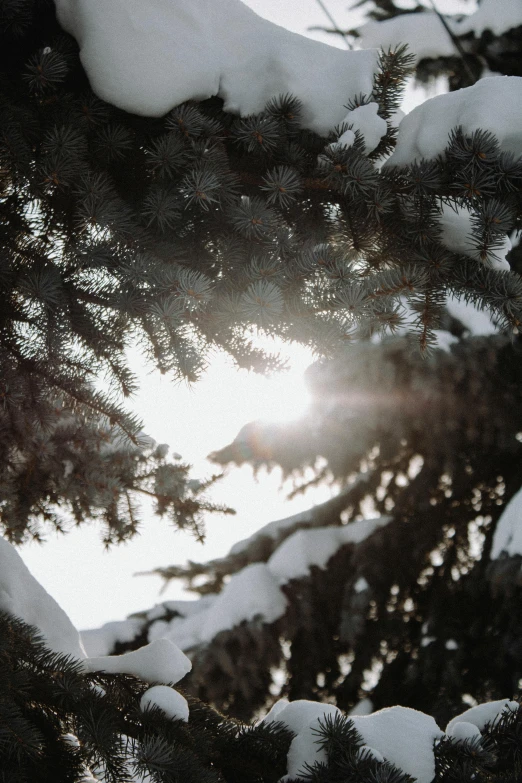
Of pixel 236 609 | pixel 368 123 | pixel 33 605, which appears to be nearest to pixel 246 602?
pixel 236 609

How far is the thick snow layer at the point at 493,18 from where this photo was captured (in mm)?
4215

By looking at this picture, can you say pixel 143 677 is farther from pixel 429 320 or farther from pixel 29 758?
pixel 429 320

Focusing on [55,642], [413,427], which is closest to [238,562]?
[413,427]

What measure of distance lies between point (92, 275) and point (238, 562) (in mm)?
3231

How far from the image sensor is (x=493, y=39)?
423 cm

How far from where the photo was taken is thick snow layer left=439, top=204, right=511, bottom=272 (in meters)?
1.56

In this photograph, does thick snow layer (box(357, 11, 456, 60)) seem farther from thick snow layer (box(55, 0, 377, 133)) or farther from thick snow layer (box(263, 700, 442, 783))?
thick snow layer (box(263, 700, 442, 783))

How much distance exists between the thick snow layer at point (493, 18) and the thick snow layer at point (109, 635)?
5187 mm

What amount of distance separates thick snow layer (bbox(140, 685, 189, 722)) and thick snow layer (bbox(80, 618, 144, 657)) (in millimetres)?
3280

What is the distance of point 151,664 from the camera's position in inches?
57.9

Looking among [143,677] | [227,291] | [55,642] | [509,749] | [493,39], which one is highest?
[493,39]

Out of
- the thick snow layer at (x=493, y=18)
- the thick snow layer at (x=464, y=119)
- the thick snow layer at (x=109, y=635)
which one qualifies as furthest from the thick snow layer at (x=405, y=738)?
the thick snow layer at (x=493, y=18)

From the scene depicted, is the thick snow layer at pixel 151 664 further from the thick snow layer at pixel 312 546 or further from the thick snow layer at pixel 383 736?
the thick snow layer at pixel 312 546

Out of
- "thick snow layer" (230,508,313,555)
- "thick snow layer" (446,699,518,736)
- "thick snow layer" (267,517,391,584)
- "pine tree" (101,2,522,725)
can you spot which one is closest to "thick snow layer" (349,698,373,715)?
"pine tree" (101,2,522,725)
